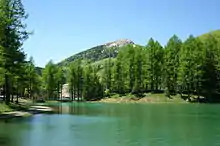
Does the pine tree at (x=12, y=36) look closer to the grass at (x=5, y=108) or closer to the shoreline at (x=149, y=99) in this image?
the grass at (x=5, y=108)

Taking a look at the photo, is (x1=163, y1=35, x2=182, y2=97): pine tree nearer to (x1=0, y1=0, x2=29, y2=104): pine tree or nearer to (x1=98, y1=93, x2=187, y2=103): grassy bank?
(x1=98, y1=93, x2=187, y2=103): grassy bank

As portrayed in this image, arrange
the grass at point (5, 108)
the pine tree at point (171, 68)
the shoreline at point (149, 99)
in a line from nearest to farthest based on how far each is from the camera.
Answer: the grass at point (5, 108) < the shoreline at point (149, 99) < the pine tree at point (171, 68)

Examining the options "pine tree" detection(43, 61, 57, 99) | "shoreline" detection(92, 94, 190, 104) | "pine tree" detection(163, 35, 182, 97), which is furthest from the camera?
"pine tree" detection(43, 61, 57, 99)

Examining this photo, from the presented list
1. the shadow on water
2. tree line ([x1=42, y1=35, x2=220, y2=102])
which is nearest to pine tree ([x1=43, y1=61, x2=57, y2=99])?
tree line ([x1=42, y1=35, x2=220, y2=102])

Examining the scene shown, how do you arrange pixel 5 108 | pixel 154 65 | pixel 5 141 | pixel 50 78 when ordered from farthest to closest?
pixel 50 78, pixel 154 65, pixel 5 108, pixel 5 141

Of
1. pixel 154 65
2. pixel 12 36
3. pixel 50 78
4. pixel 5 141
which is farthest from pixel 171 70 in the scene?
pixel 5 141

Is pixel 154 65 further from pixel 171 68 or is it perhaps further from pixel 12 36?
pixel 12 36

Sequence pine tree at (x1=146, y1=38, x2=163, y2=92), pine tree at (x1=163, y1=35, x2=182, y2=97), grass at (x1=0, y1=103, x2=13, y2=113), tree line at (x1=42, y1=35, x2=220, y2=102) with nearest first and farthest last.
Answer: grass at (x1=0, y1=103, x2=13, y2=113) → tree line at (x1=42, y1=35, x2=220, y2=102) → pine tree at (x1=163, y1=35, x2=182, y2=97) → pine tree at (x1=146, y1=38, x2=163, y2=92)

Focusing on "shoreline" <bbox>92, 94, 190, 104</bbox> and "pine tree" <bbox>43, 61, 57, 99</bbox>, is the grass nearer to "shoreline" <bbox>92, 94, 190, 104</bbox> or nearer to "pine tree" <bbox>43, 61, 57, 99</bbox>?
"shoreline" <bbox>92, 94, 190, 104</bbox>

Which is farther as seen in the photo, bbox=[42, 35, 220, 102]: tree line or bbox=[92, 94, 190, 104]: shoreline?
bbox=[42, 35, 220, 102]: tree line

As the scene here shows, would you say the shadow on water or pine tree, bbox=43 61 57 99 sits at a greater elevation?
pine tree, bbox=43 61 57 99

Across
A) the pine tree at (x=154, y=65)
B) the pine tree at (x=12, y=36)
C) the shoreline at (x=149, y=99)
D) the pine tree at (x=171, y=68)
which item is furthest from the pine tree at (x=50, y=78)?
the pine tree at (x=12, y=36)

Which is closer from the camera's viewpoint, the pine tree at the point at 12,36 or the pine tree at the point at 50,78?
the pine tree at the point at 12,36

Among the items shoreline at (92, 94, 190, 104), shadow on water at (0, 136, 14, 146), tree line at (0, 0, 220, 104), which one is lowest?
shadow on water at (0, 136, 14, 146)
